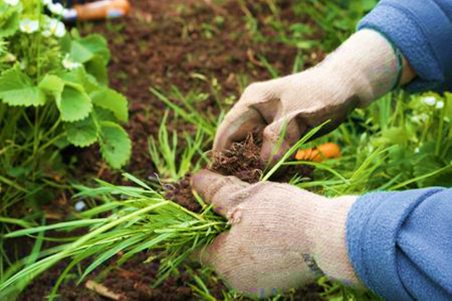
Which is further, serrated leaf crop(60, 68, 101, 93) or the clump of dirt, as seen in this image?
serrated leaf crop(60, 68, 101, 93)

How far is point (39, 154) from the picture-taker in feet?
6.13

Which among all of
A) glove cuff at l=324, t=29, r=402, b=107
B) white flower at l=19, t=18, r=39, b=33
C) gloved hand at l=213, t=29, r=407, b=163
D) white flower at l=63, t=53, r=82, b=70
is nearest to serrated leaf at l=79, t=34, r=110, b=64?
white flower at l=63, t=53, r=82, b=70

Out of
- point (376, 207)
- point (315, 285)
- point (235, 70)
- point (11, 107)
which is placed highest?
point (376, 207)

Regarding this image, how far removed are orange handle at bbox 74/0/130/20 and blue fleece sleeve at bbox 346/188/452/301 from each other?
1.62 m

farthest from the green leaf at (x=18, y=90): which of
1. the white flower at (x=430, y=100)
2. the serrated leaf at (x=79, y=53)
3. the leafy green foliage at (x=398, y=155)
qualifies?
the white flower at (x=430, y=100)

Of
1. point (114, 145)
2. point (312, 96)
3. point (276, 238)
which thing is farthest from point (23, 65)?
point (276, 238)

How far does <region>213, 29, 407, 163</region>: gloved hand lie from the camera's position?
1558 millimetres

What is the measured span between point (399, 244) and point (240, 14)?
1.77 metres

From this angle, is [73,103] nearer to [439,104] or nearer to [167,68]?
[167,68]

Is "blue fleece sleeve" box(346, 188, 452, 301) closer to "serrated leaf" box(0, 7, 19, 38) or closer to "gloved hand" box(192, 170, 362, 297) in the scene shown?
"gloved hand" box(192, 170, 362, 297)

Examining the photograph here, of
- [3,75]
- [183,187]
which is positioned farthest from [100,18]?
[183,187]

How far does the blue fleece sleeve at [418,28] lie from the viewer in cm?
164

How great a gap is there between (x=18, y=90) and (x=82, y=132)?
0.66 feet

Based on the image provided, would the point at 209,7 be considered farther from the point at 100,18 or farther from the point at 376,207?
the point at 376,207
